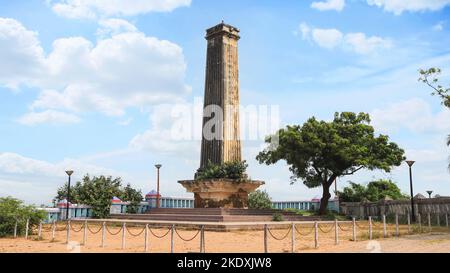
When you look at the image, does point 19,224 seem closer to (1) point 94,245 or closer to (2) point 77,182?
(1) point 94,245

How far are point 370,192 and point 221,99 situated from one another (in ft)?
62.7

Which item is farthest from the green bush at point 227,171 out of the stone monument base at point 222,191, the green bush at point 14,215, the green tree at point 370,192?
the green tree at point 370,192

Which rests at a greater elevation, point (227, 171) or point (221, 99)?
point (221, 99)

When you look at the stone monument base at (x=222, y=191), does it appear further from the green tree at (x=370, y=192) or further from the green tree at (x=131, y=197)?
the green tree at (x=370, y=192)

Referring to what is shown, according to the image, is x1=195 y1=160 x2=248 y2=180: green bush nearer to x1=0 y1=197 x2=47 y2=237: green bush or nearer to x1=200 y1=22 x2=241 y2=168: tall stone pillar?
x1=200 y1=22 x2=241 y2=168: tall stone pillar

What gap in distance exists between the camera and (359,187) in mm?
38844

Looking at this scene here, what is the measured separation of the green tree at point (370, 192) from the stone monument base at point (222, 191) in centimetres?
1569

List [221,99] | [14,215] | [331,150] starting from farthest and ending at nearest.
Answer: [331,150], [221,99], [14,215]

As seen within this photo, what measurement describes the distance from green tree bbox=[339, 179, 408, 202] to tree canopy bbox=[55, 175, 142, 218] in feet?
58.0

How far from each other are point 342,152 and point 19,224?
1914cm

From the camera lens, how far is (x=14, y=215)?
59.1ft

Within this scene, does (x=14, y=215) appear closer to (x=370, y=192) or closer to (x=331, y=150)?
(x=331, y=150)

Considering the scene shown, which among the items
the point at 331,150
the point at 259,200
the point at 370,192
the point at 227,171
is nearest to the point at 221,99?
the point at 227,171
